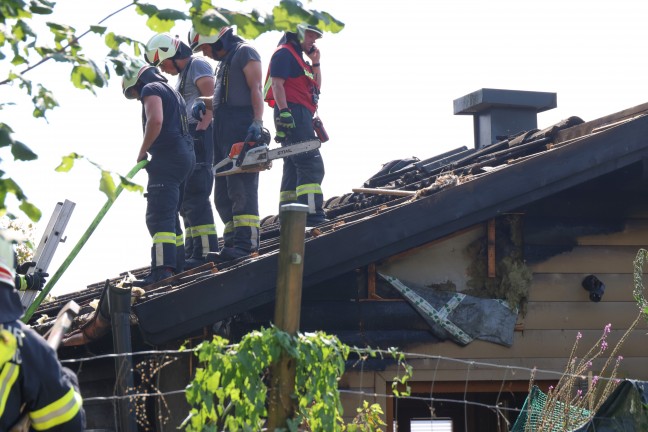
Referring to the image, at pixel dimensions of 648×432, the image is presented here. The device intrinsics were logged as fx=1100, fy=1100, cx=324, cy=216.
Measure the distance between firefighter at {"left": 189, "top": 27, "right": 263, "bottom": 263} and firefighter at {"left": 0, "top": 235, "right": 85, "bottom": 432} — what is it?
4.52 m

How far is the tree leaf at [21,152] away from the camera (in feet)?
10.2

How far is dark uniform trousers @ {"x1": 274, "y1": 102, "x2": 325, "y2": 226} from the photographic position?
28.9 ft

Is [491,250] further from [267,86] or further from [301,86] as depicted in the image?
[267,86]

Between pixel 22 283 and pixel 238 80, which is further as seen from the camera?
pixel 238 80

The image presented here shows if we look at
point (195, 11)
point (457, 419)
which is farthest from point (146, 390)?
point (457, 419)

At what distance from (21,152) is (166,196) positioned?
15.6 feet

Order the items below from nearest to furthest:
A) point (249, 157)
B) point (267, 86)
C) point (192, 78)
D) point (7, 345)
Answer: point (7, 345)
point (249, 157)
point (192, 78)
point (267, 86)

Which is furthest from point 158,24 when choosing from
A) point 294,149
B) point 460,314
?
point 294,149

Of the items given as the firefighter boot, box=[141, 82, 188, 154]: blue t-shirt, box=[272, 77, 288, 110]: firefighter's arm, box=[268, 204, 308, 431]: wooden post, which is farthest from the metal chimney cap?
box=[268, 204, 308, 431]: wooden post

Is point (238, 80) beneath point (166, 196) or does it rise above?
above

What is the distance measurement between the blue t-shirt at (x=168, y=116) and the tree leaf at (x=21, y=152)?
4.87 metres

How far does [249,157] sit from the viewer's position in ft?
26.9

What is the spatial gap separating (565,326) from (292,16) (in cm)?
454

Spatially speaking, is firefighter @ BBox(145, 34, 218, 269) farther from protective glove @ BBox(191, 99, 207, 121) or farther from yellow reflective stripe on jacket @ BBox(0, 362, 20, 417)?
yellow reflective stripe on jacket @ BBox(0, 362, 20, 417)
